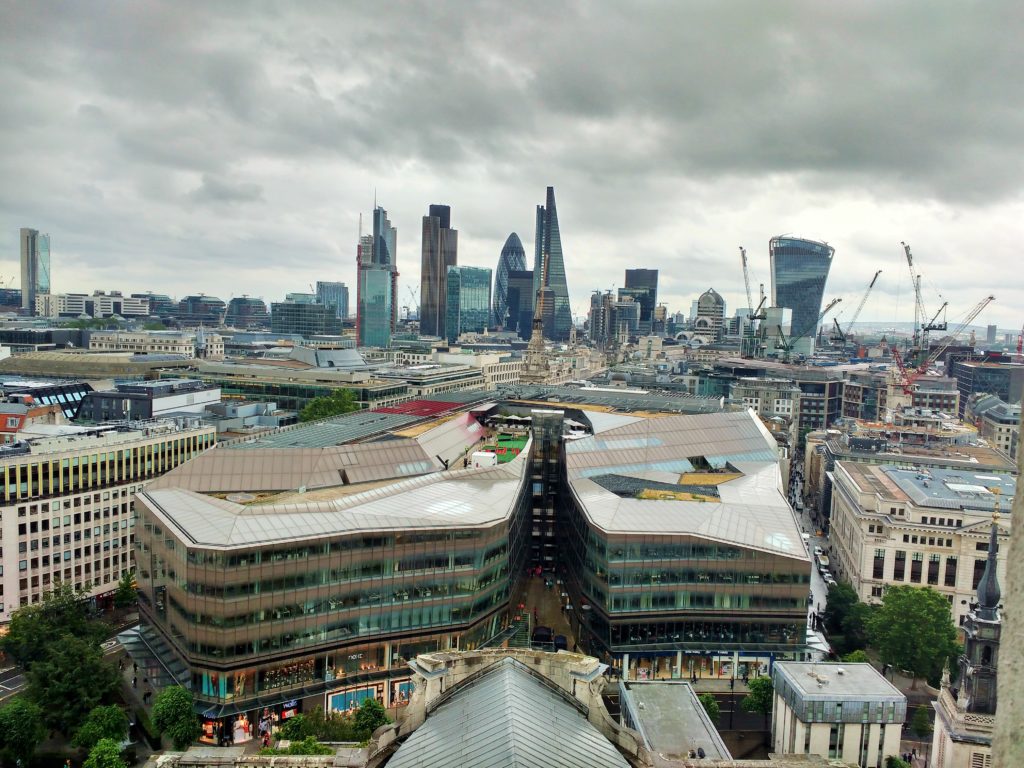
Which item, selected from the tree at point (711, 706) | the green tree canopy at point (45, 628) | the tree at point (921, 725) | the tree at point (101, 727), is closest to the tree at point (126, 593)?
the green tree canopy at point (45, 628)

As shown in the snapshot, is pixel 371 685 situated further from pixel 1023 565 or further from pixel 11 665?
pixel 1023 565

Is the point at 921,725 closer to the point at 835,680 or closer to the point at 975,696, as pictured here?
the point at 835,680

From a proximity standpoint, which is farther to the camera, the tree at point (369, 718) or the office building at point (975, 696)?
the tree at point (369, 718)

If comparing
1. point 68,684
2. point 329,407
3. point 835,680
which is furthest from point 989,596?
point 329,407

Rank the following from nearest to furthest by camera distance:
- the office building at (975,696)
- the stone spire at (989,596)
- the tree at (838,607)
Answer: the office building at (975,696) < the stone spire at (989,596) < the tree at (838,607)

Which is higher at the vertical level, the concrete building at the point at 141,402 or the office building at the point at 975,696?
the concrete building at the point at 141,402

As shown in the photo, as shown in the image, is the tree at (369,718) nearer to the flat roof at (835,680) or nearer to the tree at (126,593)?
the flat roof at (835,680)
